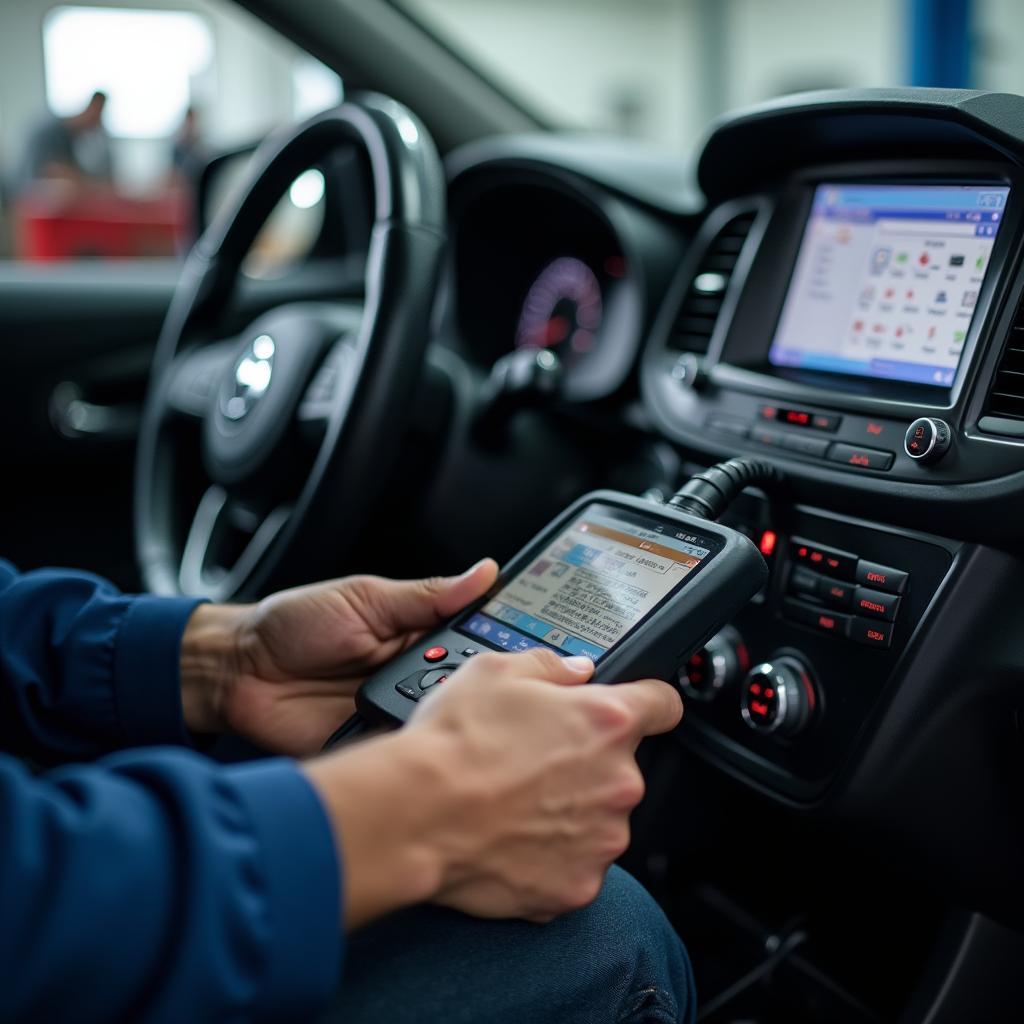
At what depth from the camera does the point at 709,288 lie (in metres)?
1.07

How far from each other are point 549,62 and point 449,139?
1040 centimetres

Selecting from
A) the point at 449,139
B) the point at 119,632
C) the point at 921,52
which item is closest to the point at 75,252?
the point at 921,52

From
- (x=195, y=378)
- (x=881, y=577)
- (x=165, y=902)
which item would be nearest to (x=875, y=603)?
(x=881, y=577)

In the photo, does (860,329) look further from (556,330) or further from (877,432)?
(556,330)

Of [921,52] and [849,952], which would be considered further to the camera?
[921,52]

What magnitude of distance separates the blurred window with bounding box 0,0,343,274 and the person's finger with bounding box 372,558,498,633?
3135 mm

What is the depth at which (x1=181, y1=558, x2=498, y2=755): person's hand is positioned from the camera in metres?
0.79

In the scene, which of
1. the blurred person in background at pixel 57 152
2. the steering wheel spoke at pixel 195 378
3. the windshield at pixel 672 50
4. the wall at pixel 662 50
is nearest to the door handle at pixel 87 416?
the steering wheel spoke at pixel 195 378

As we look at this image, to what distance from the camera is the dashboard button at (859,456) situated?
32.0 inches

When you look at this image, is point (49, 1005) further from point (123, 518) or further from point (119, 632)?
point (123, 518)

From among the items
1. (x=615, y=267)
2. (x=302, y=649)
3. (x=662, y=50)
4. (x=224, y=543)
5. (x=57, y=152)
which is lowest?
(x=224, y=543)

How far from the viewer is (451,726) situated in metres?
0.55

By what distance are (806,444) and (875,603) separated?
0.44 ft

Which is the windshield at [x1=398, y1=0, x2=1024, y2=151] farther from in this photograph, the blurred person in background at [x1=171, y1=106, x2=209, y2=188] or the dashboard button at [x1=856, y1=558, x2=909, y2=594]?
the dashboard button at [x1=856, y1=558, x2=909, y2=594]
